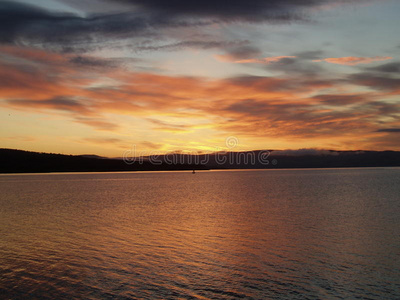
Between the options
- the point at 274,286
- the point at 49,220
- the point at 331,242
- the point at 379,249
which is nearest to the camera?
the point at 274,286

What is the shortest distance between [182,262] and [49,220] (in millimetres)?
27889

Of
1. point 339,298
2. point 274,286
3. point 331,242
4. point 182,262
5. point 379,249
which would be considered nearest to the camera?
point 339,298

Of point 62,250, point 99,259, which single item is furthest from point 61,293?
point 62,250

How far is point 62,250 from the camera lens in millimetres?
27906

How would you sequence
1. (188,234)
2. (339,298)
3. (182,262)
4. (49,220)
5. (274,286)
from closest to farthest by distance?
1. (339,298)
2. (274,286)
3. (182,262)
4. (188,234)
5. (49,220)

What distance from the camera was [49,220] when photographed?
148ft

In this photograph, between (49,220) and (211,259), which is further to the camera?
(49,220)

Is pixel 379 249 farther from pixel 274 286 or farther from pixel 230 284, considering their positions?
pixel 230 284

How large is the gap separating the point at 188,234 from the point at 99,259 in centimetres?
1156

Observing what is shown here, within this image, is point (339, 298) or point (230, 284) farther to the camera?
point (230, 284)

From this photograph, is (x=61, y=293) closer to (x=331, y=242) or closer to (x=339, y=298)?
(x=339, y=298)

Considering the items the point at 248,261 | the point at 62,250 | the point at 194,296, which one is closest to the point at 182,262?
the point at 248,261

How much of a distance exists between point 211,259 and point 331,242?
1220 cm

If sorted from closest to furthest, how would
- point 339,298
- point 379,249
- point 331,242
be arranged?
point 339,298, point 379,249, point 331,242
